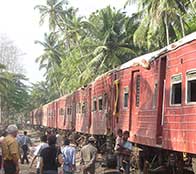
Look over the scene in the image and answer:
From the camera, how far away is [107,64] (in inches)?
1623

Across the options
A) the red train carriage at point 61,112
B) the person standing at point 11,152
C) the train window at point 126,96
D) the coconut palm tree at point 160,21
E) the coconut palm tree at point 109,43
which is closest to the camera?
the person standing at point 11,152

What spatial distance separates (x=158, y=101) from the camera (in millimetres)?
12375

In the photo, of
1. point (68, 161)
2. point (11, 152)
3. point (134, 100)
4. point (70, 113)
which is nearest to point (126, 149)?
point (68, 161)

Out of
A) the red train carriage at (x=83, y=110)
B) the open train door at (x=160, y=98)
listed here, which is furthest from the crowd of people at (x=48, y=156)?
the red train carriage at (x=83, y=110)

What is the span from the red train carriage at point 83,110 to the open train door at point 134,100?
376 inches

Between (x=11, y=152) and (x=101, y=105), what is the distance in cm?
1143

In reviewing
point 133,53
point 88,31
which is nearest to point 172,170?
point 133,53

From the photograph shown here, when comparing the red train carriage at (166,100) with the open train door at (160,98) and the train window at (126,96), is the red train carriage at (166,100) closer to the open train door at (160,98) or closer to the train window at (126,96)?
the open train door at (160,98)

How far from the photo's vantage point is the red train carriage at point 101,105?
19.1 m

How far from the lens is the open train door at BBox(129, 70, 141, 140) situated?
14728 millimetres

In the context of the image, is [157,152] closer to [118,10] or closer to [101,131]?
[101,131]

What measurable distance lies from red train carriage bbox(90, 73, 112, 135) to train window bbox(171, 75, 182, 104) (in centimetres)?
731

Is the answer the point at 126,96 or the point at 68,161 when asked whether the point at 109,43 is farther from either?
the point at 68,161

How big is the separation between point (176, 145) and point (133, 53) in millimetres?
29796
